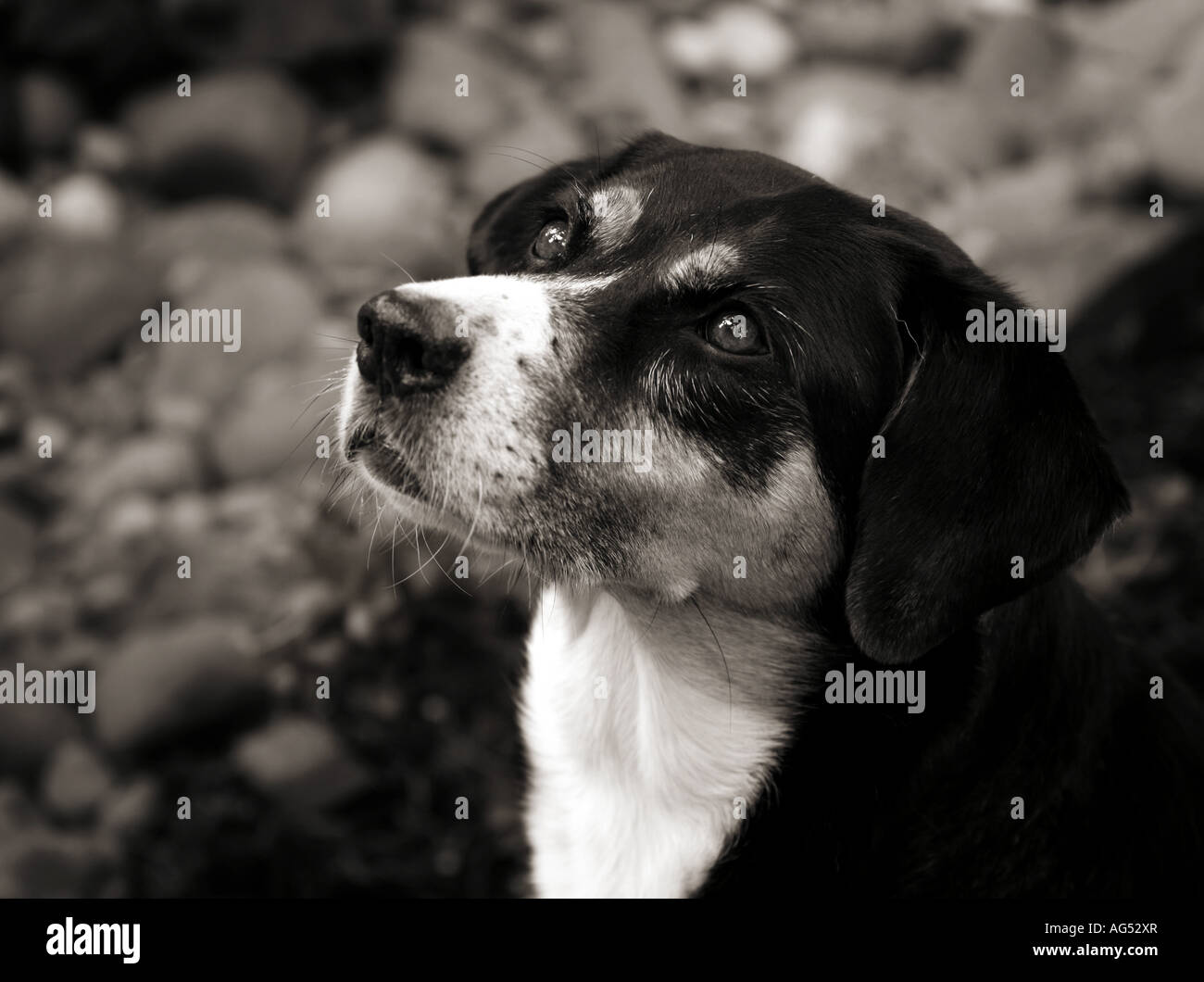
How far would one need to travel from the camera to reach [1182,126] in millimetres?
5949

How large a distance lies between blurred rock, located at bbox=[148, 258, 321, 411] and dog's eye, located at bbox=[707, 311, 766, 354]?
3.02 metres

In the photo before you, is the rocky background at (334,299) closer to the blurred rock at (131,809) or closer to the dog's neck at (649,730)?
the blurred rock at (131,809)

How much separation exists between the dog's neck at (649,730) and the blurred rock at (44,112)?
4216mm

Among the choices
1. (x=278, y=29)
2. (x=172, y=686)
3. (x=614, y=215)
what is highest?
(x=278, y=29)

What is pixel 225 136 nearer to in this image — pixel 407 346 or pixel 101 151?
pixel 101 151

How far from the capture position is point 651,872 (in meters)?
3.23

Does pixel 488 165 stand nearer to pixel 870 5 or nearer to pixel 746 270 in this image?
pixel 870 5

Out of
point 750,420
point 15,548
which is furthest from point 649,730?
point 15,548

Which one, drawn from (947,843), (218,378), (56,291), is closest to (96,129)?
(56,291)

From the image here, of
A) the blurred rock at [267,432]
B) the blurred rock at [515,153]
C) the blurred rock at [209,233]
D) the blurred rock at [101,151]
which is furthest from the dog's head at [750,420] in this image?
the blurred rock at [101,151]

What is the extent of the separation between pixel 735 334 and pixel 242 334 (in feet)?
10.6

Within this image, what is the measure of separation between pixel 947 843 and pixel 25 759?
11.0 feet

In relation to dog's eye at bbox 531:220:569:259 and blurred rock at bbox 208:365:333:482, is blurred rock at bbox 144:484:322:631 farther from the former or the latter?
dog's eye at bbox 531:220:569:259

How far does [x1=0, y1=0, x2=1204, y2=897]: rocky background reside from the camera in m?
4.68
